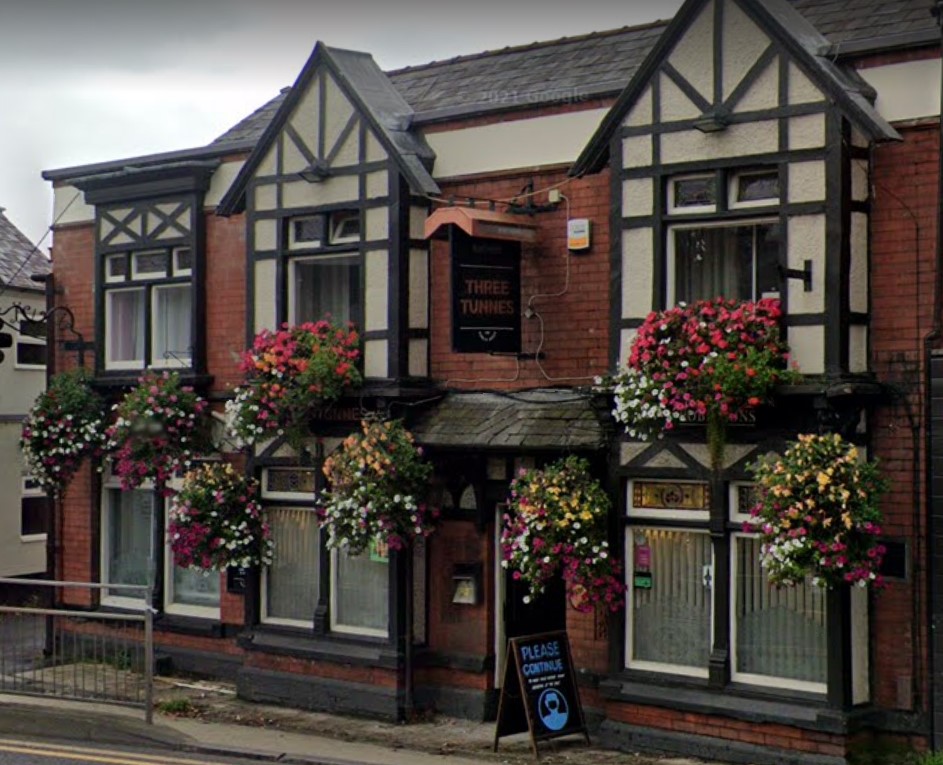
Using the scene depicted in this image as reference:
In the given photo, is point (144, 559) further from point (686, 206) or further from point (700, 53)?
point (700, 53)

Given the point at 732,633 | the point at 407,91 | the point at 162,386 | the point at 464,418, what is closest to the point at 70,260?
the point at 162,386

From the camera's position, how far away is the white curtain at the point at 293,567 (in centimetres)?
1731

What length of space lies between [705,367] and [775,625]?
96.6 inches

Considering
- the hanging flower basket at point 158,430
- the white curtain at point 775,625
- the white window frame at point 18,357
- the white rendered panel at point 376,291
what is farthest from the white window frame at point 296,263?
the white window frame at point 18,357

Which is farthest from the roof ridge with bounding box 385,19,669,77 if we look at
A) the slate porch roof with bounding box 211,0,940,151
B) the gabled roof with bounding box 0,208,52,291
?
the gabled roof with bounding box 0,208,52,291

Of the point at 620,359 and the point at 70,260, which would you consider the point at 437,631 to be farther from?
the point at 70,260

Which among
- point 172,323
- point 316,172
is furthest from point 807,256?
point 172,323

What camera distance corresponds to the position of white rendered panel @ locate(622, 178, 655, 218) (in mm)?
14297

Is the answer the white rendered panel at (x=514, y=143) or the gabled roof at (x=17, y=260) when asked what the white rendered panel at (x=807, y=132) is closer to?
the white rendered panel at (x=514, y=143)

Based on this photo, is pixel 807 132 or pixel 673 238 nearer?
Answer: pixel 807 132

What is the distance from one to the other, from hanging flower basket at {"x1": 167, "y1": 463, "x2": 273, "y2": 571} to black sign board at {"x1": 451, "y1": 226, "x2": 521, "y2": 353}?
397 centimetres

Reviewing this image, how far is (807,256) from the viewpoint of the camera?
13258mm

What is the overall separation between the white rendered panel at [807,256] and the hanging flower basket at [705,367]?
0.21m

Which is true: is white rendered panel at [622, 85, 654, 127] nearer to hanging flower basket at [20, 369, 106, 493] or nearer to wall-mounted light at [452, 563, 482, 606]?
wall-mounted light at [452, 563, 482, 606]
